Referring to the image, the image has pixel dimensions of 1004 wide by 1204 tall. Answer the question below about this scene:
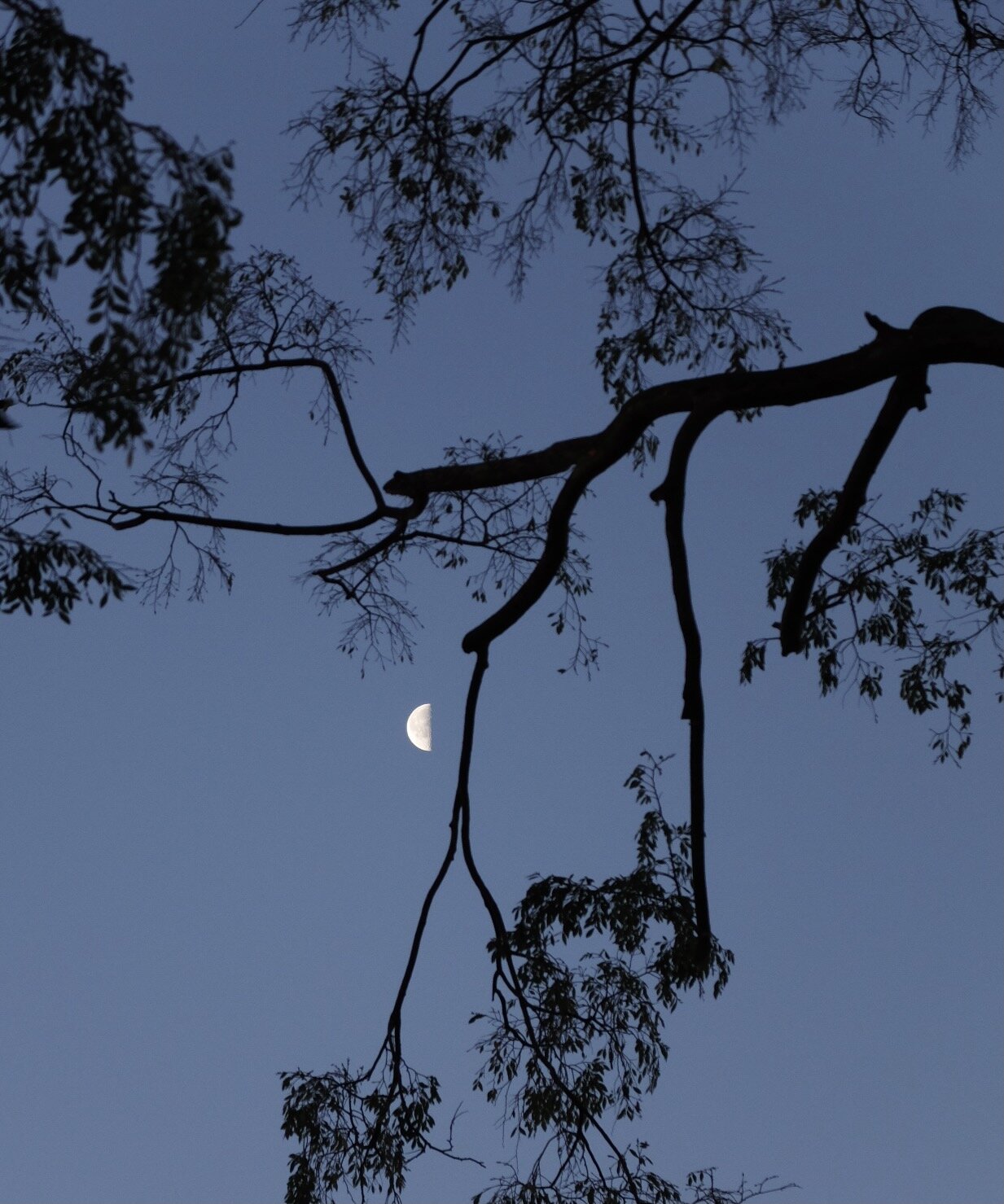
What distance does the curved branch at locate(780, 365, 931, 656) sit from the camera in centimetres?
538

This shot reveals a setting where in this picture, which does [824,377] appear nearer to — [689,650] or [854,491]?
[854,491]

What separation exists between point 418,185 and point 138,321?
476cm

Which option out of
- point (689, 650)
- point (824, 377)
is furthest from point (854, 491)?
point (689, 650)

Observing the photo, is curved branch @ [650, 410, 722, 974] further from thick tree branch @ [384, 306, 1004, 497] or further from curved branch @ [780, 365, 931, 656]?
curved branch @ [780, 365, 931, 656]

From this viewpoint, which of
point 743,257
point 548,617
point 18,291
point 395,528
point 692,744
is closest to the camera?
point 18,291

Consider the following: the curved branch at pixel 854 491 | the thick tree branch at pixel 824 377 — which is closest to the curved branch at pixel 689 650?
the thick tree branch at pixel 824 377

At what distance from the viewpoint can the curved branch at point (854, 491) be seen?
17.6ft

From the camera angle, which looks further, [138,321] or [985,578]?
[985,578]

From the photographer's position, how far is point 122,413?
3.89m

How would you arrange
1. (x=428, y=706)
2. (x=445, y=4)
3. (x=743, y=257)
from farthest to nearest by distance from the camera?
1. (x=428, y=706)
2. (x=743, y=257)
3. (x=445, y=4)

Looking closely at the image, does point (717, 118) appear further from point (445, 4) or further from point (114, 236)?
point (114, 236)

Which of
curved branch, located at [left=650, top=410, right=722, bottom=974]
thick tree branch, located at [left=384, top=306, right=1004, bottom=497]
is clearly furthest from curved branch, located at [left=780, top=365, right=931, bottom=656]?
curved branch, located at [left=650, top=410, right=722, bottom=974]

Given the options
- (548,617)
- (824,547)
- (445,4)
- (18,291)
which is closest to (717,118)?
(445,4)

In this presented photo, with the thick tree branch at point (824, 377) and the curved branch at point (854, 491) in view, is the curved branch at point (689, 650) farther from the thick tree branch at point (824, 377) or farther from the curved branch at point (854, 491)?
the curved branch at point (854, 491)
